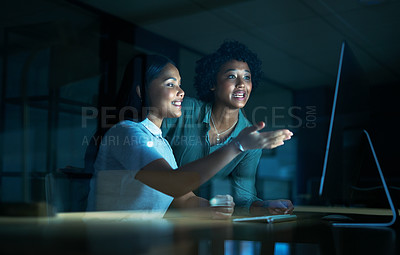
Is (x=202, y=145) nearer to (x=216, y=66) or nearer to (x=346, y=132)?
(x=216, y=66)

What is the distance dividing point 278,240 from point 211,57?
3.31ft

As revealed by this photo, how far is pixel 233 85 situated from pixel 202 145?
0.76 ft

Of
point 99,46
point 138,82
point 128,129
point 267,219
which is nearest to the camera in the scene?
point 267,219

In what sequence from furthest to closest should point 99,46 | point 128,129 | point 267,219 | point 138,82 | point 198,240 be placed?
point 99,46 < point 138,82 < point 128,129 < point 267,219 < point 198,240

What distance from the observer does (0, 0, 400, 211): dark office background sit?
88.9 inches

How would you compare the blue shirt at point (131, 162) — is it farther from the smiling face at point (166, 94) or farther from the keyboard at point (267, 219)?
the keyboard at point (267, 219)

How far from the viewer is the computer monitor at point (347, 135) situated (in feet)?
2.51

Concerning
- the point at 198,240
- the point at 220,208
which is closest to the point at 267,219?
the point at 220,208

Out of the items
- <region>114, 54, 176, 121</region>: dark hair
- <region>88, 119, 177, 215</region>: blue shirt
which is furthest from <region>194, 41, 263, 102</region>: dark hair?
<region>88, 119, 177, 215</region>: blue shirt

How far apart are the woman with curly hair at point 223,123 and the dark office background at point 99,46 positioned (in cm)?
48

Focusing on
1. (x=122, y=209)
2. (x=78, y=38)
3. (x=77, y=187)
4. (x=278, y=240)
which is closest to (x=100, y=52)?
(x=78, y=38)

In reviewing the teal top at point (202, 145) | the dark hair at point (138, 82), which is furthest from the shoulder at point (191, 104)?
the dark hair at point (138, 82)

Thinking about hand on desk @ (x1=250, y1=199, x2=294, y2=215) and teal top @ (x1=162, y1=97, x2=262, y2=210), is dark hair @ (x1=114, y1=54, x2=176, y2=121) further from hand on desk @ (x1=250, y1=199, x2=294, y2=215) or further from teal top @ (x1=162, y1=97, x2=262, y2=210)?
hand on desk @ (x1=250, y1=199, x2=294, y2=215)

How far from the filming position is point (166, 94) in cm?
122
